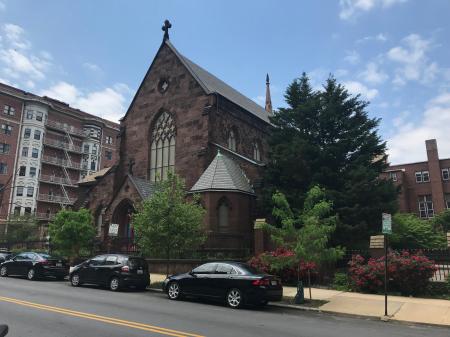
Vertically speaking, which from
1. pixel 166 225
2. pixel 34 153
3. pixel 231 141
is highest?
pixel 34 153

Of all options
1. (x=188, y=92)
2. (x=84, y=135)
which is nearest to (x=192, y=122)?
(x=188, y=92)

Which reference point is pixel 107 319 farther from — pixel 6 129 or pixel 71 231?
pixel 6 129

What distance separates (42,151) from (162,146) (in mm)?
41943

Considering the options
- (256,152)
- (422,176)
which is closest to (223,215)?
(256,152)

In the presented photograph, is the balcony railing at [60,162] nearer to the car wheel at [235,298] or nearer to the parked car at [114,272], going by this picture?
the parked car at [114,272]

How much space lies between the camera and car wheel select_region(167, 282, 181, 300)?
14.3m

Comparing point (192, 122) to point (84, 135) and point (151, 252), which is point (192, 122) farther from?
point (84, 135)

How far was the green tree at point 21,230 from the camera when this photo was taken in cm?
4291

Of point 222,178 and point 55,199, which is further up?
point 55,199

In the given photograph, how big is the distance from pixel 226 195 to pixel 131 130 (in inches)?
557

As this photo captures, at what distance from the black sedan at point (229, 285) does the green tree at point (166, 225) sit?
11.7ft

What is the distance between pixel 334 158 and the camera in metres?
27.1

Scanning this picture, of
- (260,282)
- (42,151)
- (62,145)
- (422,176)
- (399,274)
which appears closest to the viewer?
(260,282)

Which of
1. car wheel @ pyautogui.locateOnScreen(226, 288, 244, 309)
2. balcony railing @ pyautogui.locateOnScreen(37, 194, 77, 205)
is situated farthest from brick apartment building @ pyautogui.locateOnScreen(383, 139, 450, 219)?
balcony railing @ pyautogui.locateOnScreen(37, 194, 77, 205)
